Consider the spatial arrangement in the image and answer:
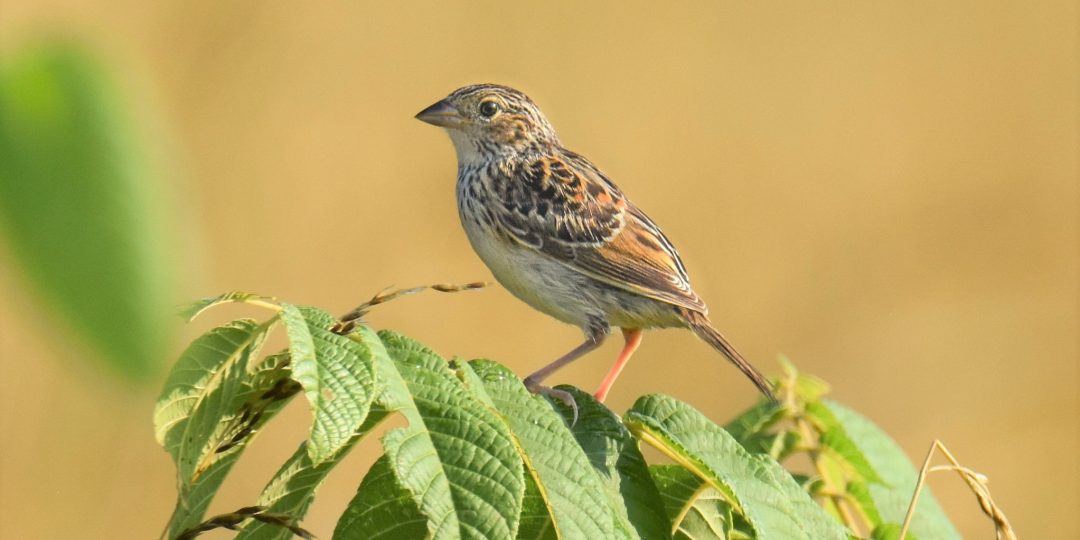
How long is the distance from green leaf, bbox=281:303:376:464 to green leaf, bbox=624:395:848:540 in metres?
0.65

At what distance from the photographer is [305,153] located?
12.9 metres

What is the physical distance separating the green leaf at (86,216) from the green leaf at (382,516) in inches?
52.1

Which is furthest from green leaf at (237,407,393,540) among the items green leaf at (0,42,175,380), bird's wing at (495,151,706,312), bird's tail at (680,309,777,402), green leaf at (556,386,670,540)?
bird's wing at (495,151,706,312)

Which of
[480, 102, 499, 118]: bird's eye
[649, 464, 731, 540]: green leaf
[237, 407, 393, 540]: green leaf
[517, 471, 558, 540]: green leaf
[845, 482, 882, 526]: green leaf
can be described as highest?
[480, 102, 499, 118]: bird's eye

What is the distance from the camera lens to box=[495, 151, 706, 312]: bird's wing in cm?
505

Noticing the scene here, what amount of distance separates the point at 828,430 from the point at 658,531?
46.9 inches

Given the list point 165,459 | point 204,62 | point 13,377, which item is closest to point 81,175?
point 13,377

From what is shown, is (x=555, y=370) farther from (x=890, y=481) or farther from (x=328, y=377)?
(x=328, y=377)

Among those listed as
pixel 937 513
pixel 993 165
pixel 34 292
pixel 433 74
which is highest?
pixel 993 165

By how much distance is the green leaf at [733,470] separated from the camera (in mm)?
2387

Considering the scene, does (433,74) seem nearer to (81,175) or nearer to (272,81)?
(272,81)

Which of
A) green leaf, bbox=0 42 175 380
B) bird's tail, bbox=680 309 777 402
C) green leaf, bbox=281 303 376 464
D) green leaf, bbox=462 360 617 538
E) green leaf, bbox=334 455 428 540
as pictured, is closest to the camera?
green leaf, bbox=0 42 175 380

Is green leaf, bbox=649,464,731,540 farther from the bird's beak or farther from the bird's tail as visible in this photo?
the bird's beak

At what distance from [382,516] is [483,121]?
12.2 ft
